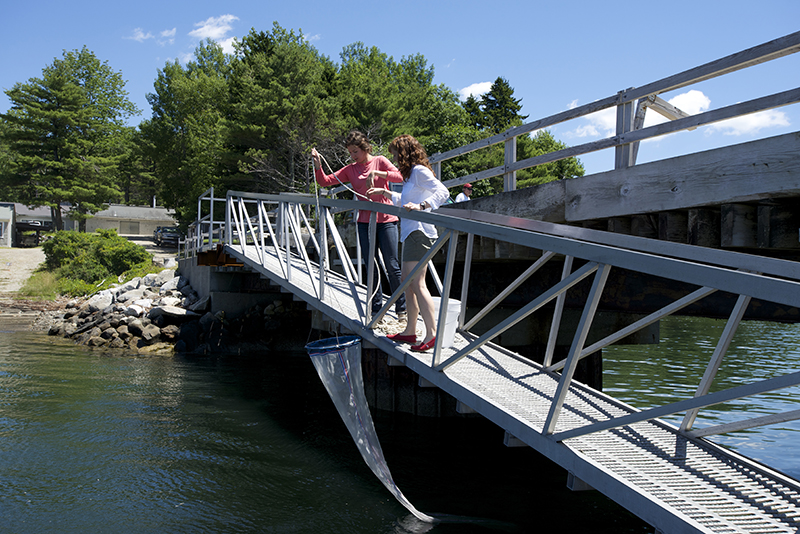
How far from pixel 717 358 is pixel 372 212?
2.97m

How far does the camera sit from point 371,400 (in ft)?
28.8

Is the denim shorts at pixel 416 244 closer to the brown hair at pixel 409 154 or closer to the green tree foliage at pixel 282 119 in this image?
the brown hair at pixel 409 154

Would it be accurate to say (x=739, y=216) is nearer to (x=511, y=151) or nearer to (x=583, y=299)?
(x=583, y=299)

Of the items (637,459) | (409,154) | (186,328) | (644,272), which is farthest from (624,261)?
(186,328)

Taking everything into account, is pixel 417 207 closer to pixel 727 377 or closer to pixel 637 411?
pixel 637 411

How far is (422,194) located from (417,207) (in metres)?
0.21

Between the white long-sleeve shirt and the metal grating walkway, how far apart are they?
3.33 ft

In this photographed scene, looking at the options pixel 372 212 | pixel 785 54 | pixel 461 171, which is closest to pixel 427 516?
pixel 372 212

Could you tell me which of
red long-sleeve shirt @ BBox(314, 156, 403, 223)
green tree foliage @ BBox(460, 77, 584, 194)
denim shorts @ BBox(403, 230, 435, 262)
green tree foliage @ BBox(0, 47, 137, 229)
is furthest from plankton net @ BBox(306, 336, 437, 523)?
green tree foliage @ BBox(0, 47, 137, 229)

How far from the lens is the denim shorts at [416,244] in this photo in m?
4.56

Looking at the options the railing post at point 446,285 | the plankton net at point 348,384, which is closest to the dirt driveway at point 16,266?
the plankton net at point 348,384

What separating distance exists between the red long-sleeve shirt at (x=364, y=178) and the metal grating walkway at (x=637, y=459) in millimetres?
1287

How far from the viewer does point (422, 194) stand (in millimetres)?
4641

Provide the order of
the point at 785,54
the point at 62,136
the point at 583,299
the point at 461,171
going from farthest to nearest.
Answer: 1. the point at 62,136
2. the point at 461,171
3. the point at 583,299
4. the point at 785,54
